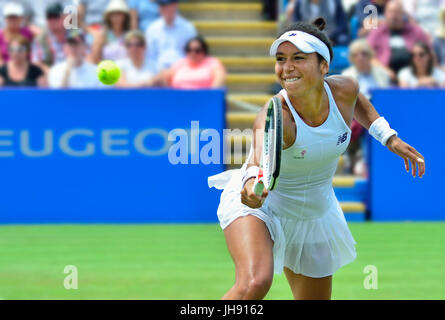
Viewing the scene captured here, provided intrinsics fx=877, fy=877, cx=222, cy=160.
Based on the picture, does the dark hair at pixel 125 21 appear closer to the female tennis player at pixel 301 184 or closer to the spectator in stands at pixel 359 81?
the spectator in stands at pixel 359 81

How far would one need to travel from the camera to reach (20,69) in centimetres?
1183

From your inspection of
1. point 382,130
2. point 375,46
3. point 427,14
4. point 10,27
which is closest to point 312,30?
point 382,130

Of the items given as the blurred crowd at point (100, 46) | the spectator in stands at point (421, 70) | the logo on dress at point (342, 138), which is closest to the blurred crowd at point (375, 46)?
the spectator in stands at point (421, 70)

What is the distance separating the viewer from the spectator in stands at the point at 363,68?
11.4 m

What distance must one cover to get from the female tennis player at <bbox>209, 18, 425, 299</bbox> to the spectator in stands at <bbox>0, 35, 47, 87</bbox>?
696 centimetres

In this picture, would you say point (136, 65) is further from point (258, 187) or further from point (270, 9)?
point (258, 187)

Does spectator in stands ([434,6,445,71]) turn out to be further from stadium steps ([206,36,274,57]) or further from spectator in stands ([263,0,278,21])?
spectator in stands ([263,0,278,21])

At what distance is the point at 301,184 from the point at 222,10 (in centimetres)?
1051

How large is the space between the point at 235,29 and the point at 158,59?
2990mm

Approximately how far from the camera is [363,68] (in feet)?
37.8

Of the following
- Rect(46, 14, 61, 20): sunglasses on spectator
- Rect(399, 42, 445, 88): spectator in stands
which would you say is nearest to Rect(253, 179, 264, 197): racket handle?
Rect(399, 42, 445, 88): spectator in stands

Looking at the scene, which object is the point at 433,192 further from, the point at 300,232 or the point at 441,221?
the point at 300,232

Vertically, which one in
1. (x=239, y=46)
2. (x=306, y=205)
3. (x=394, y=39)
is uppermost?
(x=394, y=39)

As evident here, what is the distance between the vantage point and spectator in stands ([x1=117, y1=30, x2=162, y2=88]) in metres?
11.7
